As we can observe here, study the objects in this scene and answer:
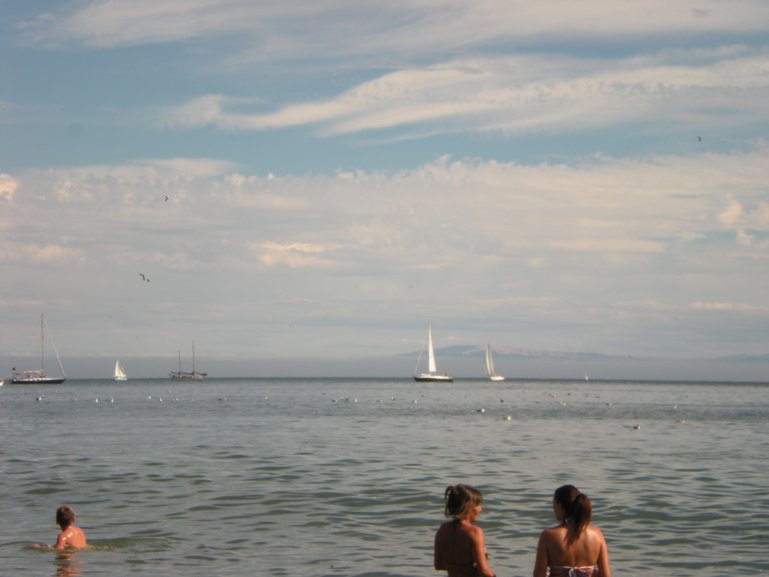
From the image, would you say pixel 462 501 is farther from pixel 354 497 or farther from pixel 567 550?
pixel 354 497

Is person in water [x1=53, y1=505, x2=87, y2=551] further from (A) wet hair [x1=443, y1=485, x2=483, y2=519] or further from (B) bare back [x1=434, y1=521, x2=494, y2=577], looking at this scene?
(A) wet hair [x1=443, y1=485, x2=483, y2=519]

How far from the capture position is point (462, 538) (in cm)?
1317

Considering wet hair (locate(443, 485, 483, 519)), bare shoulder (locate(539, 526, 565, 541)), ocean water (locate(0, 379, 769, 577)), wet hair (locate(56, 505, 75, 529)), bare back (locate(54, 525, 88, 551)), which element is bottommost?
ocean water (locate(0, 379, 769, 577))

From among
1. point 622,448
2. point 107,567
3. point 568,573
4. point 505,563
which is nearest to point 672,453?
point 622,448

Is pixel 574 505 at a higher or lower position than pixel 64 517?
higher

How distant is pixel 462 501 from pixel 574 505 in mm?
1557

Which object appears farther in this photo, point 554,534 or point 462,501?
point 462,501

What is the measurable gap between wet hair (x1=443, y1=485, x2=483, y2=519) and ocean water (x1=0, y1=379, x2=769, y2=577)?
35.2 feet

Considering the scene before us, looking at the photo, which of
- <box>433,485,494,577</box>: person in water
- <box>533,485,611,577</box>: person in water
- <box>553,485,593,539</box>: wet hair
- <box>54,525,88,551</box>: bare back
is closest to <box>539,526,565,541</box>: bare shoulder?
<box>533,485,611,577</box>: person in water

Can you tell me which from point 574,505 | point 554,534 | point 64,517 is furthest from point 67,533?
point 574,505

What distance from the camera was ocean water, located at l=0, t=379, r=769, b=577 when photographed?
970 inches

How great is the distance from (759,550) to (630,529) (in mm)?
3884

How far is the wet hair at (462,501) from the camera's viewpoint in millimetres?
12938

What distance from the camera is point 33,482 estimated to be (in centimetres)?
3975
